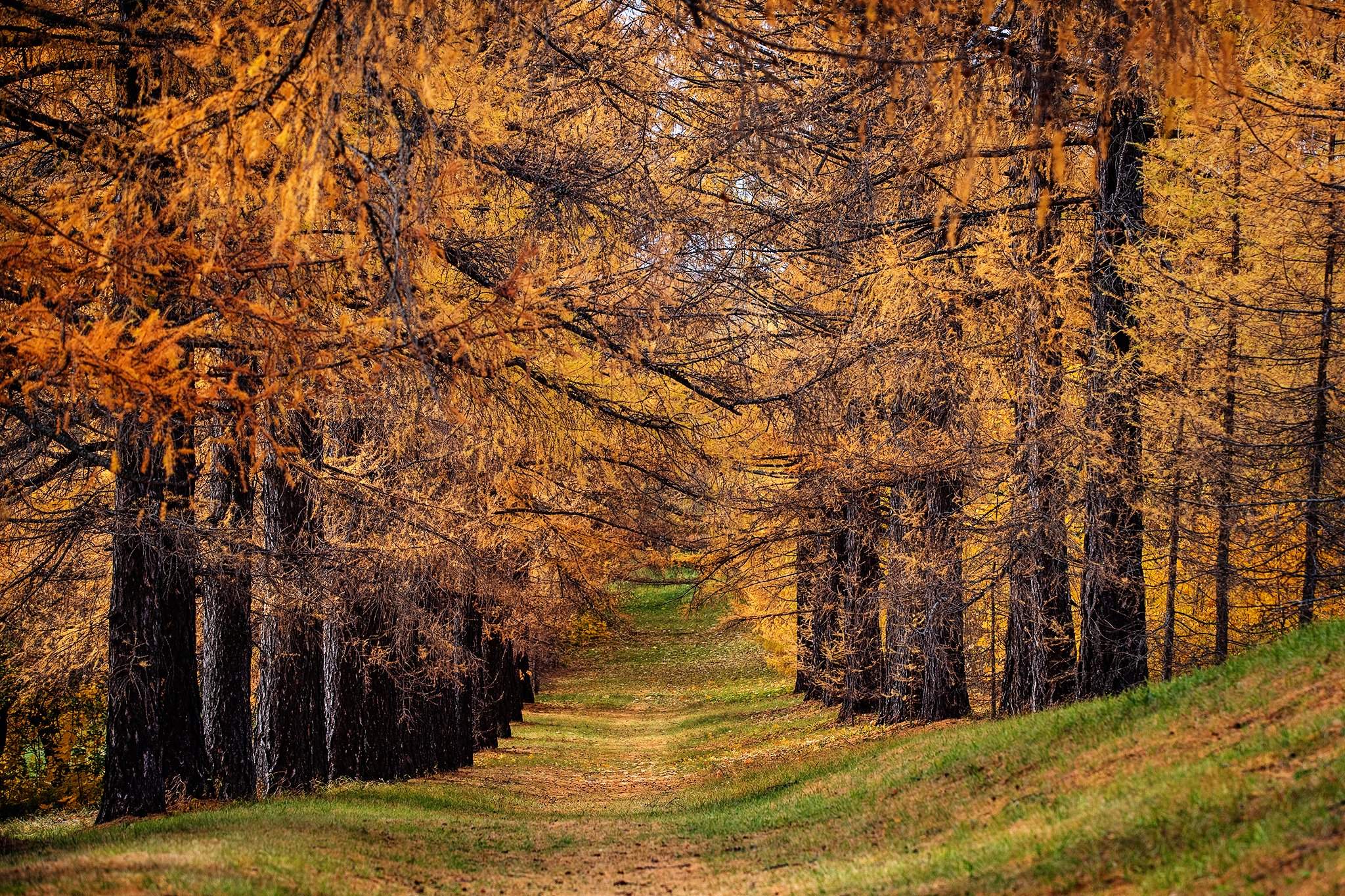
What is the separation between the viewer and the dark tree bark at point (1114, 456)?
1163cm

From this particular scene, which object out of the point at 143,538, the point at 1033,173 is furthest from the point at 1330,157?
the point at 143,538

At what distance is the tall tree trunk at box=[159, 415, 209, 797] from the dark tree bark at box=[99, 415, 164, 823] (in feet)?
0.41

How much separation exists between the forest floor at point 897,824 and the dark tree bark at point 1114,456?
1.48m

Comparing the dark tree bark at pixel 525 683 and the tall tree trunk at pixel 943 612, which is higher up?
the tall tree trunk at pixel 943 612

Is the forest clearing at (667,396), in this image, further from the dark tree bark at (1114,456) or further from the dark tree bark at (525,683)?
the dark tree bark at (525,683)

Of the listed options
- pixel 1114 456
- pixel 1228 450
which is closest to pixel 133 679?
pixel 1114 456

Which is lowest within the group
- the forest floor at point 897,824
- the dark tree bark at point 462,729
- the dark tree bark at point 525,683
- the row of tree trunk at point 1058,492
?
the dark tree bark at point 525,683

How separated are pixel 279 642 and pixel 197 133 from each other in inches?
345

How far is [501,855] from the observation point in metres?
11.1

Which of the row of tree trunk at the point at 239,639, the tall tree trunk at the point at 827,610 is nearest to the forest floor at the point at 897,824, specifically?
the row of tree trunk at the point at 239,639

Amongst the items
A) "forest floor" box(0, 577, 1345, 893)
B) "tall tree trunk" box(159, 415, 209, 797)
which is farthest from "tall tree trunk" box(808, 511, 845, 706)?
"tall tree trunk" box(159, 415, 209, 797)

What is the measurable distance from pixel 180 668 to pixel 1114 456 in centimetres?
933

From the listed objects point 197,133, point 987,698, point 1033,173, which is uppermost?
point 1033,173

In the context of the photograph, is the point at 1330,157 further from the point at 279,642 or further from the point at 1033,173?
the point at 279,642
